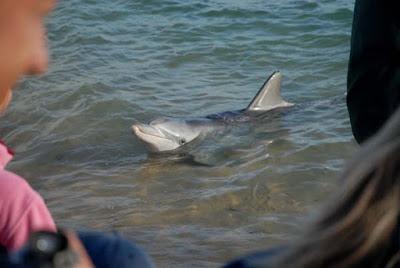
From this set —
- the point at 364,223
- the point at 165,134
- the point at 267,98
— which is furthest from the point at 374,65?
the point at 267,98

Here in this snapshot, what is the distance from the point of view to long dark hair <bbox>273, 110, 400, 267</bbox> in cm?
127

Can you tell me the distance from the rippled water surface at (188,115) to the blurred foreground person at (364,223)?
3.46 meters

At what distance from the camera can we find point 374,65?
8.14 ft

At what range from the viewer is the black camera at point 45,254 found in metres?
1.12

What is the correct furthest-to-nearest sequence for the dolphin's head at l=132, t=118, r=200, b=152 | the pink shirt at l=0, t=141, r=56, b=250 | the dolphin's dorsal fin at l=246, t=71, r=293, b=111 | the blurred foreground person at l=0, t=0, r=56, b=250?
the dolphin's dorsal fin at l=246, t=71, r=293, b=111 → the dolphin's head at l=132, t=118, r=200, b=152 → the pink shirt at l=0, t=141, r=56, b=250 → the blurred foreground person at l=0, t=0, r=56, b=250

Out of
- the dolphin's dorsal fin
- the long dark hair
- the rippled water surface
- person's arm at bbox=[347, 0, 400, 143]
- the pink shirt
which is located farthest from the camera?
the dolphin's dorsal fin

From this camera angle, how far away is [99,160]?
750 centimetres

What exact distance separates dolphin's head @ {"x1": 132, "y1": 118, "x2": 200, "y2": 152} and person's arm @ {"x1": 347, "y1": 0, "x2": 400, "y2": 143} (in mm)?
5237

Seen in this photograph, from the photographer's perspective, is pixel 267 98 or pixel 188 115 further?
pixel 188 115

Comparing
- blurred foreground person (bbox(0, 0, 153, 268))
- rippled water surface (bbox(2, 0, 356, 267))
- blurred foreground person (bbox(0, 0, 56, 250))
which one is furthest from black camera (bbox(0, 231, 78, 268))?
rippled water surface (bbox(2, 0, 356, 267))

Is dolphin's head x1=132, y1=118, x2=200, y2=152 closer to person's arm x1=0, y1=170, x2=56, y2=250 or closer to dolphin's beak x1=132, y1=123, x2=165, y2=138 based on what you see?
dolphin's beak x1=132, y1=123, x2=165, y2=138

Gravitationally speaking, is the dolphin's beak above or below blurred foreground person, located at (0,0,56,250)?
below

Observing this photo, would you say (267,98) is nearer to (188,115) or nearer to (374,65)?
(188,115)

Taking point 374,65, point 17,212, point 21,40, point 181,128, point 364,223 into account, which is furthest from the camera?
point 181,128
